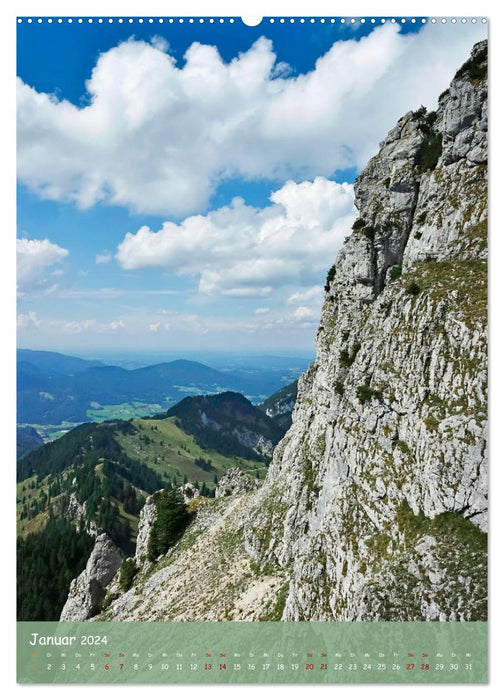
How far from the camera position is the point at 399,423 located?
1072 inches

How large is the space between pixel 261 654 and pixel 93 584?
224 ft

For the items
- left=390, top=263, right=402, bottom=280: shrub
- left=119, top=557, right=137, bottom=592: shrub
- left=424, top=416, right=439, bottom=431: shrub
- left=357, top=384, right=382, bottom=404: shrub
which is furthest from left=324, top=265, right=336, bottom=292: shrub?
left=119, top=557, right=137, bottom=592: shrub

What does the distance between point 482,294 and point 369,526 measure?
57.8 feet

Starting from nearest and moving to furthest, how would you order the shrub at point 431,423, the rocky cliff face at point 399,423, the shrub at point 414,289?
the rocky cliff face at point 399,423 < the shrub at point 431,423 < the shrub at point 414,289

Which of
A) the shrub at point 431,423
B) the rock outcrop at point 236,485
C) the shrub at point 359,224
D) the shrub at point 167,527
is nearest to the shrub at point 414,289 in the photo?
the shrub at point 431,423

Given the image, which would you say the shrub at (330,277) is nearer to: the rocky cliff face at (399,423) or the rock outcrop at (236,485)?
the rocky cliff face at (399,423)

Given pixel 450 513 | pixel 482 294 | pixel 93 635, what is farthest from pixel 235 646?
pixel 482 294

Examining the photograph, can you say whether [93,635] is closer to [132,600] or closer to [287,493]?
[287,493]

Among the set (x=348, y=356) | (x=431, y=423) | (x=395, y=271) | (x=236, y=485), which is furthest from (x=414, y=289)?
(x=236, y=485)

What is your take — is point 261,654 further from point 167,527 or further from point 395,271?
point 167,527

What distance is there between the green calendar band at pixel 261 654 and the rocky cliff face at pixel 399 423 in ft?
4.67

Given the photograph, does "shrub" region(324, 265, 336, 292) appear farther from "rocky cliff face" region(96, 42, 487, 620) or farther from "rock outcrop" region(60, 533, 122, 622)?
"rock outcrop" region(60, 533, 122, 622)

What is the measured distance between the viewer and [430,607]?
20250 mm

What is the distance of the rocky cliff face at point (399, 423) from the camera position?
862 inches
